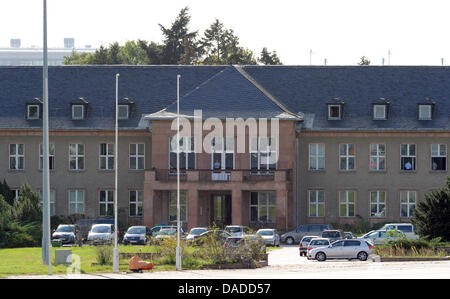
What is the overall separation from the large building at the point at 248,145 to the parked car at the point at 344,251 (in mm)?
19349

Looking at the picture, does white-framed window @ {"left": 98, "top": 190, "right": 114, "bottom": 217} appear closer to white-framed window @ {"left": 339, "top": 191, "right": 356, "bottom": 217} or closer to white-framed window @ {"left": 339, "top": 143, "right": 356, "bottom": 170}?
white-framed window @ {"left": 339, "top": 191, "right": 356, "bottom": 217}

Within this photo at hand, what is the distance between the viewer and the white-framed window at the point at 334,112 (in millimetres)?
81188

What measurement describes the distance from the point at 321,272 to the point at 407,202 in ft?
123

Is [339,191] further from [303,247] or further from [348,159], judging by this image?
[303,247]

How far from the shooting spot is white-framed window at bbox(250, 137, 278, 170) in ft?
251

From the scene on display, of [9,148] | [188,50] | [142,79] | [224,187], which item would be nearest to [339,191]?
[224,187]

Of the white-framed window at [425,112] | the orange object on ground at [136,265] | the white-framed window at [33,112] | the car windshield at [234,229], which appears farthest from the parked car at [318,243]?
the white-framed window at [33,112]

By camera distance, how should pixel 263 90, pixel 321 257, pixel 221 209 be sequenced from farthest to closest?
pixel 263 90 → pixel 221 209 → pixel 321 257

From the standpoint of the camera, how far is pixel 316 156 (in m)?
80.8

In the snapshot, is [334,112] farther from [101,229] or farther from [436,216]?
[436,216]

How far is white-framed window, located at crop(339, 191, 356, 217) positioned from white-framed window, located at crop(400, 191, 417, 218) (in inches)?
135

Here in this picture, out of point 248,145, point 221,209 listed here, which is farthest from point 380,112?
point 221,209

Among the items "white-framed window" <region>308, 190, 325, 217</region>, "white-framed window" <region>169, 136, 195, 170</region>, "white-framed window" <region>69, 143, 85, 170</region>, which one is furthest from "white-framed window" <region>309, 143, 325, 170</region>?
"white-framed window" <region>69, 143, 85, 170</region>

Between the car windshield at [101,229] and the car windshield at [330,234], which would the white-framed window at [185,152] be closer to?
the car windshield at [101,229]
